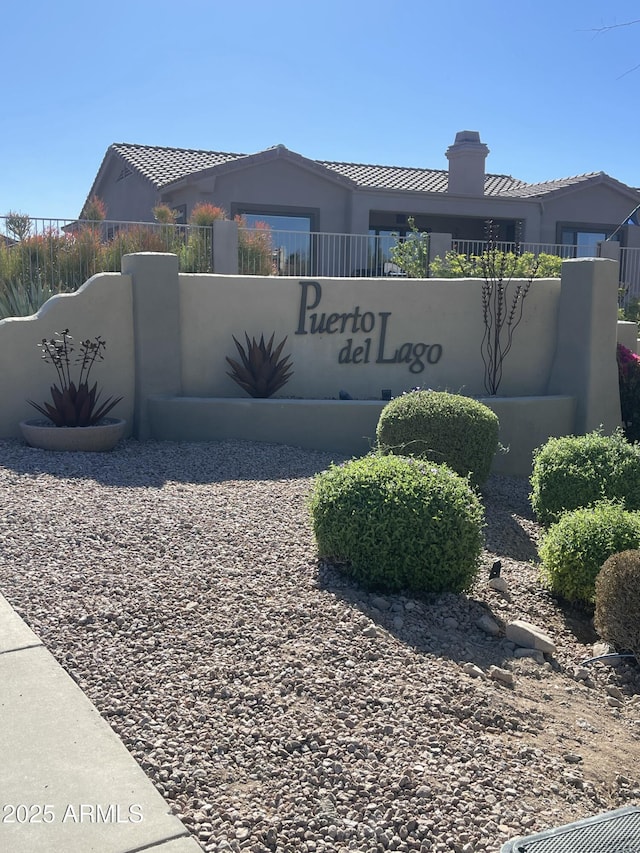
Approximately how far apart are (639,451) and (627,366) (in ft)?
12.5

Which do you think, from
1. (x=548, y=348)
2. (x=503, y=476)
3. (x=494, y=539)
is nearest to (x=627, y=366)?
(x=548, y=348)

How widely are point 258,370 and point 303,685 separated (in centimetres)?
701

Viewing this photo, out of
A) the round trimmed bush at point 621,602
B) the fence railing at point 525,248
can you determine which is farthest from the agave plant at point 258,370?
the fence railing at point 525,248

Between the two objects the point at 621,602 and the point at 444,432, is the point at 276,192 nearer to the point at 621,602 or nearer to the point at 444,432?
the point at 444,432

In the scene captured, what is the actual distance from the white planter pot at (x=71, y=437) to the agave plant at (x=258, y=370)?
73.2 inches

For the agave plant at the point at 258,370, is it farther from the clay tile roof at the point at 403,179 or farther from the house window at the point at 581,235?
the house window at the point at 581,235

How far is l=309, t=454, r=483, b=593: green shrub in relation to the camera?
5.40 metres

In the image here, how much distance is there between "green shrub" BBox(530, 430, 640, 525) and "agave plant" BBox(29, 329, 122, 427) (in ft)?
15.1

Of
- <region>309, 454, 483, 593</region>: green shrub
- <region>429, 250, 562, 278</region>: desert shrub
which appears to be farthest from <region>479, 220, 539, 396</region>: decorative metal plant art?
<region>309, 454, 483, 593</region>: green shrub

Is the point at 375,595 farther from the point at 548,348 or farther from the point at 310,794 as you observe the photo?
the point at 548,348

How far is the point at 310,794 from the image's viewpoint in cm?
325

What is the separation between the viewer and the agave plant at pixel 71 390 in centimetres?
938

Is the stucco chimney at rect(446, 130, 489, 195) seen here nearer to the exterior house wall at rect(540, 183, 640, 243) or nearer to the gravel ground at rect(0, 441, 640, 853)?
the exterior house wall at rect(540, 183, 640, 243)

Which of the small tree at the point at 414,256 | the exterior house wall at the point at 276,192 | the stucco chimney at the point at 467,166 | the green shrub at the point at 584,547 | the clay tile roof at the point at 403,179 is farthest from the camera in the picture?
the stucco chimney at the point at 467,166
